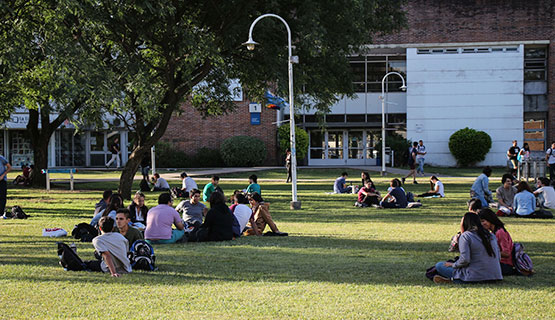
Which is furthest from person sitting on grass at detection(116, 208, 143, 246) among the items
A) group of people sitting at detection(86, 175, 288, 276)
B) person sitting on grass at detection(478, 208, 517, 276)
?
person sitting on grass at detection(478, 208, 517, 276)

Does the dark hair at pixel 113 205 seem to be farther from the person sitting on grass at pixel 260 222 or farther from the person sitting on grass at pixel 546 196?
the person sitting on grass at pixel 546 196

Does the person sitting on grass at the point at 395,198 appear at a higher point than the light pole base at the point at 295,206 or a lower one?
higher

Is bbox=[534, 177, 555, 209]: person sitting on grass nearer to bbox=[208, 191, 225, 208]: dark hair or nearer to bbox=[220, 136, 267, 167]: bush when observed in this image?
bbox=[208, 191, 225, 208]: dark hair

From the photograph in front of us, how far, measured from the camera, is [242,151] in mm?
46375

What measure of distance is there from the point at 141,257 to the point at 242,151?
36.6 m

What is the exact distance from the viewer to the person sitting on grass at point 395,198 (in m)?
20.6

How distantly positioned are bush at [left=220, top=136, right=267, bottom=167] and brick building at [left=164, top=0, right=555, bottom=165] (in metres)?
1.76

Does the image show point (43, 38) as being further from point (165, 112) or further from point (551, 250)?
point (551, 250)

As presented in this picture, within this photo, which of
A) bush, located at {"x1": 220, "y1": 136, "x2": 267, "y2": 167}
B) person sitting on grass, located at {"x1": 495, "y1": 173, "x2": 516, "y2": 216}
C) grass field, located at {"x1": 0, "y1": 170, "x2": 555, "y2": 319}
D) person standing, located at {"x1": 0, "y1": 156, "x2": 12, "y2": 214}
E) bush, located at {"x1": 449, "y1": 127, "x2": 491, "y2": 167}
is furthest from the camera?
bush, located at {"x1": 449, "y1": 127, "x2": 491, "y2": 167}

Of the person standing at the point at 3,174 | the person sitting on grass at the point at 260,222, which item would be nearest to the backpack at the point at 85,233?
the person sitting on grass at the point at 260,222

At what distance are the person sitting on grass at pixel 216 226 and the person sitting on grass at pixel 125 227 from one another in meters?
2.52

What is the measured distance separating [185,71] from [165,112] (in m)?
2.84

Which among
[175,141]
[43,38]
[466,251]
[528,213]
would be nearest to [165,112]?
[43,38]

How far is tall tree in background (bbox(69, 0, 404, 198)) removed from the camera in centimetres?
2011
